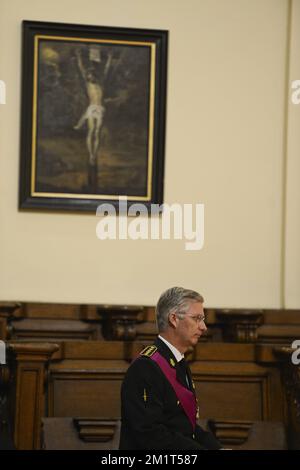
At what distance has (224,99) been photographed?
8375 mm

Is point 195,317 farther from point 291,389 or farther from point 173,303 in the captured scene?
point 291,389

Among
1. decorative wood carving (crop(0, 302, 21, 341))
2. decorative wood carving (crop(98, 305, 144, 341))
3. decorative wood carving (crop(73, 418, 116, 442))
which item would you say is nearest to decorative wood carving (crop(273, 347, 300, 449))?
decorative wood carving (crop(98, 305, 144, 341))

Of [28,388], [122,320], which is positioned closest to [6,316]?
[122,320]

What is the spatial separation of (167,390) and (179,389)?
0.10 meters

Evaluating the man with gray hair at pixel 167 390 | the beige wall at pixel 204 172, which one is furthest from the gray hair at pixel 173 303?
the beige wall at pixel 204 172

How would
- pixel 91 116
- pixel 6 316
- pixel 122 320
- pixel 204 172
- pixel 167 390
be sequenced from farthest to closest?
1. pixel 204 172
2. pixel 91 116
3. pixel 122 320
4. pixel 6 316
5. pixel 167 390

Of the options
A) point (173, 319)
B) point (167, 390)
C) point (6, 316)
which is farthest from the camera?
point (6, 316)

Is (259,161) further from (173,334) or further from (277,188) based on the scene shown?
(173,334)

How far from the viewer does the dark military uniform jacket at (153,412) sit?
485cm

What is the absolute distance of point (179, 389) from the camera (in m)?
5.17

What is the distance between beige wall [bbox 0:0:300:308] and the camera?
8109 millimetres

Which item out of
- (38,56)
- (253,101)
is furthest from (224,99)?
(38,56)

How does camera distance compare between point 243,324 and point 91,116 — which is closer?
point 243,324

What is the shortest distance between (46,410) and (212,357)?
1357mm
